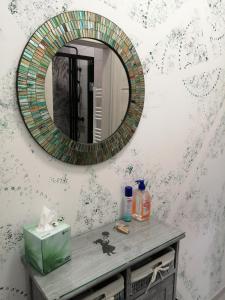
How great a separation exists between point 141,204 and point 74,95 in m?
0.64

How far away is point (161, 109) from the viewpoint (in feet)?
4.66

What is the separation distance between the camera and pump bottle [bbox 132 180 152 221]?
4.32 feet

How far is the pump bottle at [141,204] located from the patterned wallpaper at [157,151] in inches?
3.1

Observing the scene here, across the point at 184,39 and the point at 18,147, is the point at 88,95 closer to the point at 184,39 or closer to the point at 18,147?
the point at 18,147

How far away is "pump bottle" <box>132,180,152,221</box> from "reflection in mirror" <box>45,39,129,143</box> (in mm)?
350

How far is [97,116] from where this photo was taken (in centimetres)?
116

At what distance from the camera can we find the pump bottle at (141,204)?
1.32 metres

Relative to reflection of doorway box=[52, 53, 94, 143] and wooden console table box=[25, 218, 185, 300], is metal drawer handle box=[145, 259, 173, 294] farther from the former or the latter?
reflection of doorway box=[52, 53, 94, 143]

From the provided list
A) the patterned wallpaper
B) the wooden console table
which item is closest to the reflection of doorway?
the patterned wallpaper

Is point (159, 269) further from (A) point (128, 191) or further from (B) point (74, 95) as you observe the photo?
(B) point (74, 95)

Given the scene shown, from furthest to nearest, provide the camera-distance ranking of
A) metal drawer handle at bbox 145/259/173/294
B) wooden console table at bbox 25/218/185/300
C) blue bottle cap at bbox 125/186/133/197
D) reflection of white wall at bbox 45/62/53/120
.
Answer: blue bottle cap at bbox 125/186/133/197 → metal drawer handle at bbox 145/259/173/294 → reflection of white wall at bbox 45/62/53/120 → wooden console table at bbox 25/218/185/300

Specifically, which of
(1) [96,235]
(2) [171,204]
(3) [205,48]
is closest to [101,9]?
(3) [205,48]

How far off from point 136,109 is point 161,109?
210 mm

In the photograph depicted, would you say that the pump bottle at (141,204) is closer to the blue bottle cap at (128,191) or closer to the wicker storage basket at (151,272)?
the blue bottle cap at (128,191)
